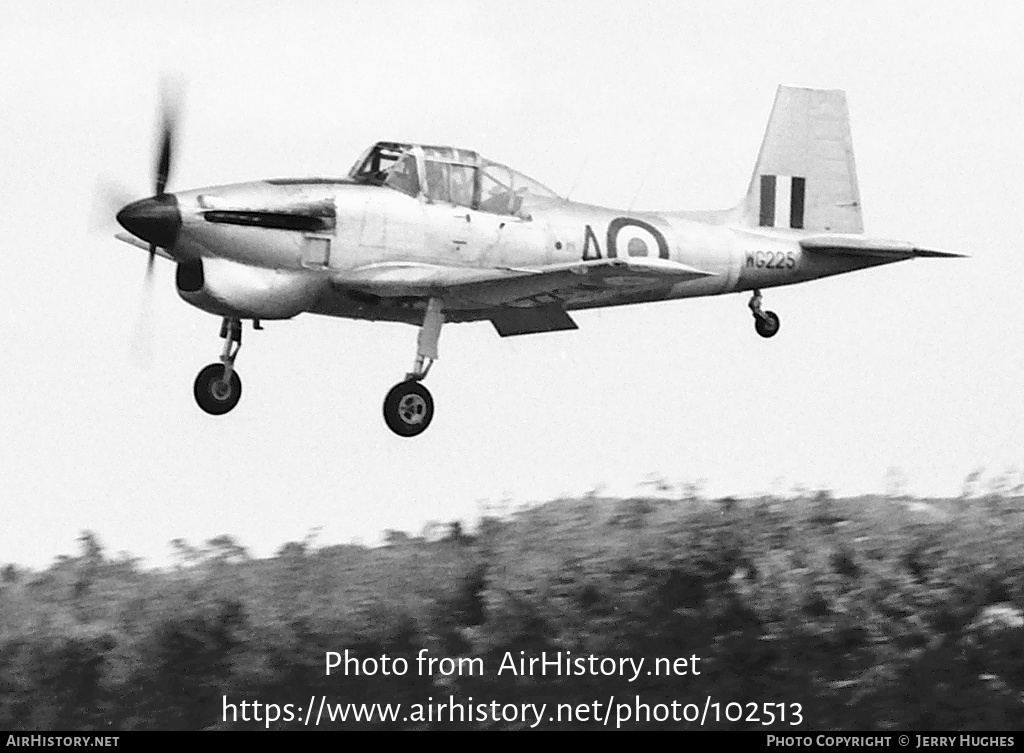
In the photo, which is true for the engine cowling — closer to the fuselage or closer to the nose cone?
the fuselage

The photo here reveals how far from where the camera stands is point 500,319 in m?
20.2

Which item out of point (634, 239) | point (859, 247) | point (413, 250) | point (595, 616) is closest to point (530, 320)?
point (634, 239)

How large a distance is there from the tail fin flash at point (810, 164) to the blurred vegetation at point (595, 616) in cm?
829

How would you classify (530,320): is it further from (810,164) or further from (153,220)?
(810,164)

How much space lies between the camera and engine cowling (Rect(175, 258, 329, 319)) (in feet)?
59.9

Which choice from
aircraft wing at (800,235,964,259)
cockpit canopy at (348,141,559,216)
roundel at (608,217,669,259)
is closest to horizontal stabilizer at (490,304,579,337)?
roundel at (608,217,669,259)

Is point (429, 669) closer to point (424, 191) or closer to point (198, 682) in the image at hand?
point (198, 682)

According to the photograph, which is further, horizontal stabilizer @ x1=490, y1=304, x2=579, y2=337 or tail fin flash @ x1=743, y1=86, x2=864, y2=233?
tail fin flash @ x1=743, y1=86, x2=864, y2=233

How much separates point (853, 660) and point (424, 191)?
7.50 metres

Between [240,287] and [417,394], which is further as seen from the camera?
[417,394]

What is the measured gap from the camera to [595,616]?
46.4 ft
